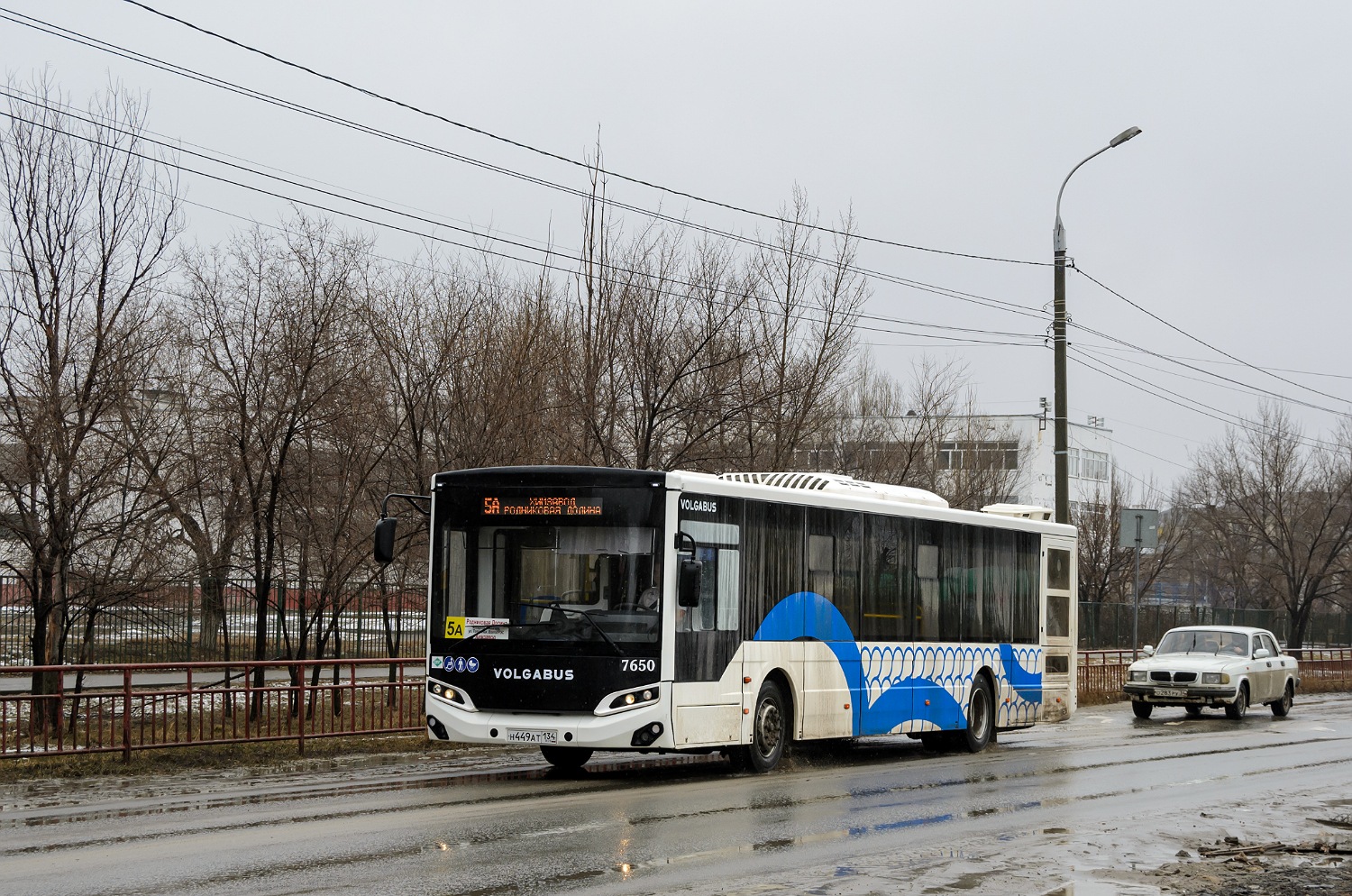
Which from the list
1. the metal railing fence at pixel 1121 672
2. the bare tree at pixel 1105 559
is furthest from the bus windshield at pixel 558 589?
the bare tree at pixel 1105 559

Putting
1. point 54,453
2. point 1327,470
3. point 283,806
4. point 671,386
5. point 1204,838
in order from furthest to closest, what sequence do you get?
point 1327,470
point 671,386
point 54,453
point 283,806
point 1204,838

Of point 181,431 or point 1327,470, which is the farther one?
point 1327,470

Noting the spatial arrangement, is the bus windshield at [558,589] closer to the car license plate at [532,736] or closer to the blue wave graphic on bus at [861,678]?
the car license plate at [532,736]

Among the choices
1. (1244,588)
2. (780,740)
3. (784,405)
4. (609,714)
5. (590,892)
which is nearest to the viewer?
(590,892)

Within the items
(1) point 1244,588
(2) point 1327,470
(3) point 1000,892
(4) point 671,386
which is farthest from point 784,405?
(1) point 1244,588

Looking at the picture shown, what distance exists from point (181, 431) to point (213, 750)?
505cm

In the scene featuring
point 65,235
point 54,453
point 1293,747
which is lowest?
point 1293,747

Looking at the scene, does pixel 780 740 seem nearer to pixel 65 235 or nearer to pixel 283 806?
pixel 283 806

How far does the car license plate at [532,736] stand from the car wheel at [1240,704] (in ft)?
57.6

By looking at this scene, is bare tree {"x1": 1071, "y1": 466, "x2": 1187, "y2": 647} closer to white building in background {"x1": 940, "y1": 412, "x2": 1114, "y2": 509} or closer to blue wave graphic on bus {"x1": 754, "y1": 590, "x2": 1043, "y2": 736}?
white building in background {"x1": 940, "y1": 412, "x2": 1114, "y2": 509}

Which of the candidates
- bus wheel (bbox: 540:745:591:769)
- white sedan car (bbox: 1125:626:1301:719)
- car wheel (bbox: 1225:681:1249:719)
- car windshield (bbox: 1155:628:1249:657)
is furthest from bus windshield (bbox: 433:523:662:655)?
car windshield (bbox: 1155:628:1249:657)

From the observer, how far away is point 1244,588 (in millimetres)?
67188

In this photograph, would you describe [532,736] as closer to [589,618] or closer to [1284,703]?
[589,618]

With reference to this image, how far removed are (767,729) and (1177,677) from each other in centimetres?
1438
